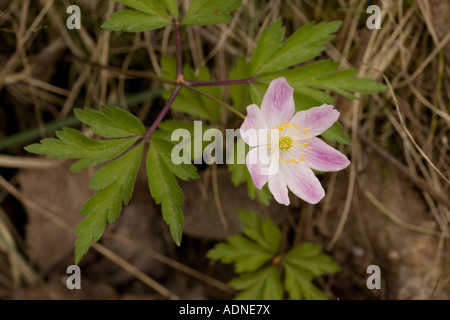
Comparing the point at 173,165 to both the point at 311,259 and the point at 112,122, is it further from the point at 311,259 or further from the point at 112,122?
the point at 311,259

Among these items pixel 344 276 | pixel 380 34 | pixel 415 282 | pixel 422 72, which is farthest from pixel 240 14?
pixel 415 282

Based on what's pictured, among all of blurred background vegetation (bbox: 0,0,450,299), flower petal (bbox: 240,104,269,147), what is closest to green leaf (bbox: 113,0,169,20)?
flower petal (bbox: 240,104,269,147)

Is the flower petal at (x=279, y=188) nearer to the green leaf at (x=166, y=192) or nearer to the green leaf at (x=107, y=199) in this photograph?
the green leaf at (x=166, y=192)

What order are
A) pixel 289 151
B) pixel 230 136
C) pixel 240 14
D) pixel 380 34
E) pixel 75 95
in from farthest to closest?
pixel 75 95 → pixel 240 14 → pixel 380 34 → pixel 230 136 → pixel 289 151

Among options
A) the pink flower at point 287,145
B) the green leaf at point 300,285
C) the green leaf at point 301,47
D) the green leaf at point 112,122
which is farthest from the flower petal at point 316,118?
the green leaf at point 300,285

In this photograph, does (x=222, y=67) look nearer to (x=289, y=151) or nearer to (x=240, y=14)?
(x=240, y=14)

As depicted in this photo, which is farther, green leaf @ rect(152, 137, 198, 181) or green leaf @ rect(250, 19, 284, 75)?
green leaf @ rect(250, 19, 284, 75)

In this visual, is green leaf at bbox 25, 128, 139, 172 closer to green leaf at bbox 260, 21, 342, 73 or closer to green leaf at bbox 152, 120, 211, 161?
green leaf at bbox 152, 120, 211, 161
